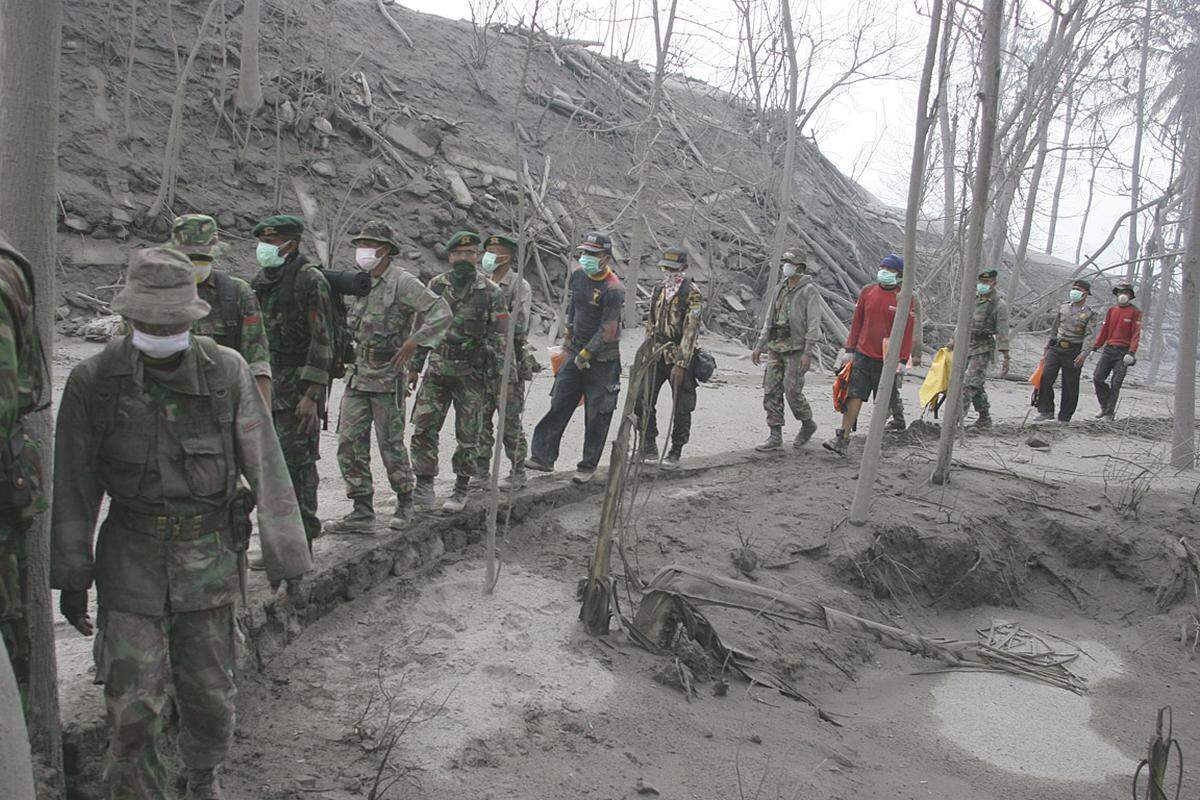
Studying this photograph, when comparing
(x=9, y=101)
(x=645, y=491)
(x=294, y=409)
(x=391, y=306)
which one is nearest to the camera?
(x=9, y=101)

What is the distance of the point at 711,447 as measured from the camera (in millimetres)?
9219

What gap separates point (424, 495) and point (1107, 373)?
32.3 ft

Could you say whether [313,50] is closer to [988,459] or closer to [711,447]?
[711,447]

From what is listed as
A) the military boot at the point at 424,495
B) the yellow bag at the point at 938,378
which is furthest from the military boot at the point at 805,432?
the military boot at the point at 424,495

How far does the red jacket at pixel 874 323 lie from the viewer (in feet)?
27.5

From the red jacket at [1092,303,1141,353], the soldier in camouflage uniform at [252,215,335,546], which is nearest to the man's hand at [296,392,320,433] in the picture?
the soldier in camouflage uniform at [252,215,335,546]

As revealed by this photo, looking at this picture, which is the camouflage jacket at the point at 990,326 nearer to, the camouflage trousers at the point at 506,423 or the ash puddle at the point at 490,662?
the camouflage trousers at the point at 506,423

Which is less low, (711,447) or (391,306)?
(391,306)

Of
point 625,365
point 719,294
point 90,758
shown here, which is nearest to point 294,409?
point 90,758

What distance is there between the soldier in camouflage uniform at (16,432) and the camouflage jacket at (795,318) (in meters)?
6.51

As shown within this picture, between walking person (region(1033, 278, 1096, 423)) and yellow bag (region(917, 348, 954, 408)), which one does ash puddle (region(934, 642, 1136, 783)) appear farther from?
walking person (region(1033, 278, 1096, 423))

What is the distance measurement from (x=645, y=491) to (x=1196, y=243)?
5723 millimetres

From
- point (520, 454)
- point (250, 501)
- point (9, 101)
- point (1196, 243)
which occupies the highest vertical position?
point (1196, 243)

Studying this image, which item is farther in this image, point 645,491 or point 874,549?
point 645,491
